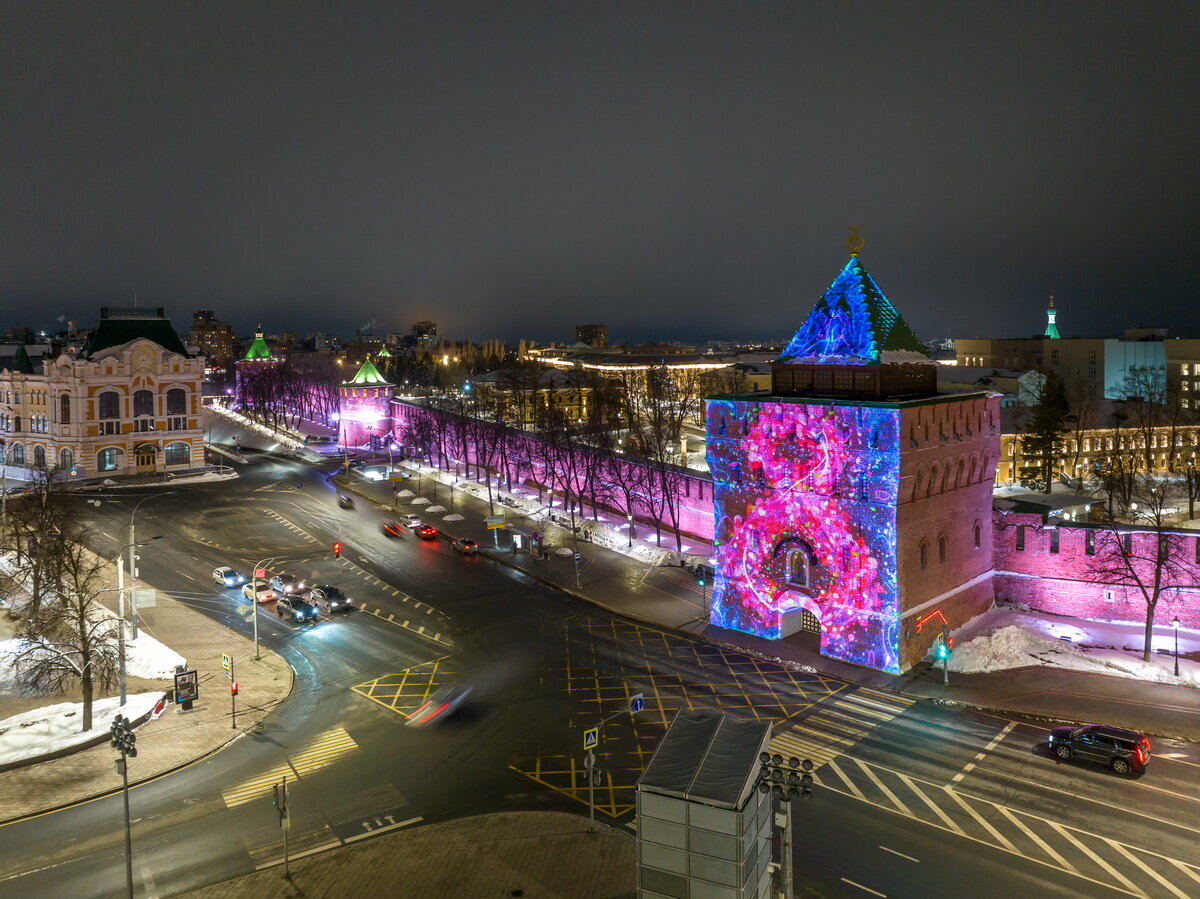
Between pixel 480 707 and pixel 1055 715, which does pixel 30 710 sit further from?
pixel 1055 715

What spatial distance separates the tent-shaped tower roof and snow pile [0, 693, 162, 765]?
29.9m

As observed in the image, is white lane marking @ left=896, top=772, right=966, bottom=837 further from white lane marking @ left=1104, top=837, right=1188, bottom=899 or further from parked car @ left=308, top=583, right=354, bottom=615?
parked car @ left=308, top=583, right=354, bottom=615

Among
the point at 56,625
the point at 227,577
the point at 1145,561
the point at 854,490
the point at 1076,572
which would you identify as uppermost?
the point at 854,490

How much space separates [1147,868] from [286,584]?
40.2 metres

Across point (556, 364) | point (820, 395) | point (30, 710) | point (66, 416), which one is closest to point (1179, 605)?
point (820, 395)

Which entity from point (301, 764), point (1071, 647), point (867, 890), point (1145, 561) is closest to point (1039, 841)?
point (867, 890)

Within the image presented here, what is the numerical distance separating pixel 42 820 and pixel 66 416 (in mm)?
67042

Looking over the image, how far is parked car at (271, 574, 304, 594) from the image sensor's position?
1816 inches

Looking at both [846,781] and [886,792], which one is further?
[846,781]

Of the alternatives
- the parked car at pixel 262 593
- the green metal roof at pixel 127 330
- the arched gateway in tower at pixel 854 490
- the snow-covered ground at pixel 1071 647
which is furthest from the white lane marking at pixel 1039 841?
the green metal roof at pixel 127 330

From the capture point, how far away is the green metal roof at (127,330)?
82.8 m

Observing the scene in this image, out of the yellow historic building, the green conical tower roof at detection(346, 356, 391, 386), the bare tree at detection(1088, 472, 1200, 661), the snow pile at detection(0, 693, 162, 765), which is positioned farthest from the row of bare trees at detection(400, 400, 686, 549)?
the snow pile at detection(0, 693, 162, 765)

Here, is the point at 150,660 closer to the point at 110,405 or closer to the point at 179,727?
the point at 179,727

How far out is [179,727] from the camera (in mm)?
30891
